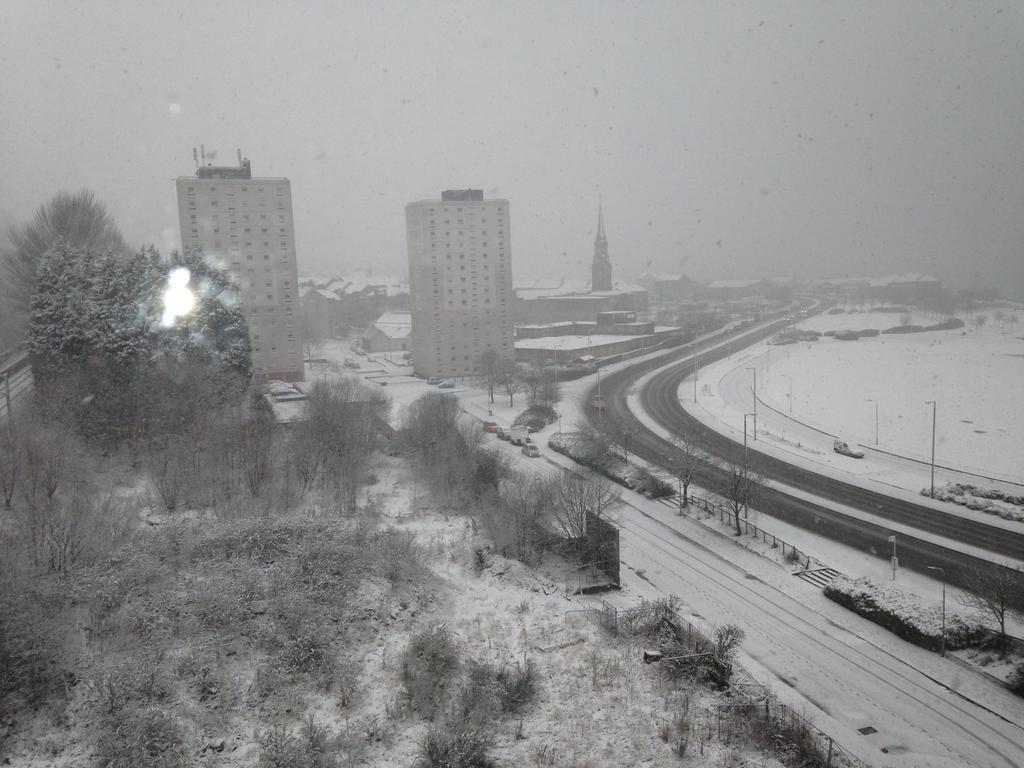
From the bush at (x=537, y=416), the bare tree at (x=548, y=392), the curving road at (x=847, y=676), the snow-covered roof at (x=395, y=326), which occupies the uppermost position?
the snow-covered roof at (x=395, y=326)

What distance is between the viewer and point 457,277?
4678 centimetres

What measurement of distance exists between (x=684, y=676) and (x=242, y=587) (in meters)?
7.50

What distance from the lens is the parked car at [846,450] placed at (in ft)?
86.7

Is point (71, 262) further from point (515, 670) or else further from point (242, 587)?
point (515, 670)

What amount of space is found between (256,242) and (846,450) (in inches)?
1266

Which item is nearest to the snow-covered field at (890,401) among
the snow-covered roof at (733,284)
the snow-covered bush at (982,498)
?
the snow-covered bush at (982,498)

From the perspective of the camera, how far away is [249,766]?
8.02 metres

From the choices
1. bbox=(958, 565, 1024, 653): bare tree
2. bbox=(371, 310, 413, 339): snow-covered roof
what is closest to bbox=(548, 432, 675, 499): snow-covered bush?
bbox=(958, 565, 1024, 653): bare tree

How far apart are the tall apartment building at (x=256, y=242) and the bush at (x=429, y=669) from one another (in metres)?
29.6

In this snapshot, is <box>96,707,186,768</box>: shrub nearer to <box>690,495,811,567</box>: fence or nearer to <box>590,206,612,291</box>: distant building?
<box>690,495,811,567</box>: fence

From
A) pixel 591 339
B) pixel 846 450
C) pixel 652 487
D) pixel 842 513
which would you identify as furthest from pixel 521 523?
pixel 591 339

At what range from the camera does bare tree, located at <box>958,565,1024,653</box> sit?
12266 millimetres

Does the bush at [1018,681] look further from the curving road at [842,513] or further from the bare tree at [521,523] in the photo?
the bare tree at [521,523]

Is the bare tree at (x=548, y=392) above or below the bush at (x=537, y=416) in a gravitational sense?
above
